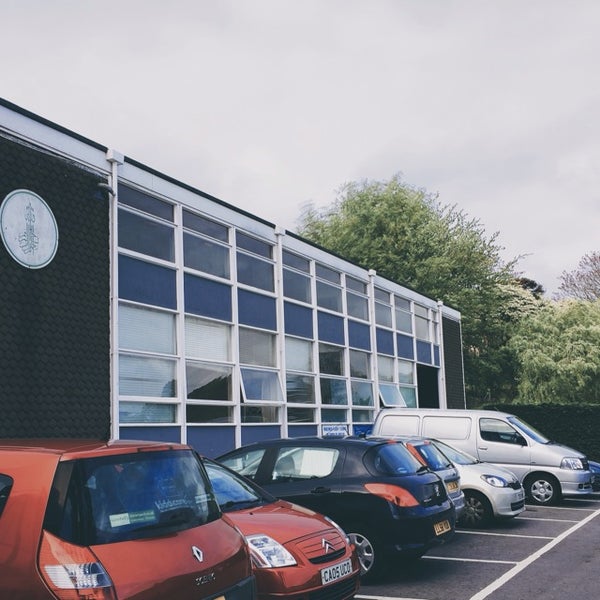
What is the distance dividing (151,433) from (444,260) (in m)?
26.5

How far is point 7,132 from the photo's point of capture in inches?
483

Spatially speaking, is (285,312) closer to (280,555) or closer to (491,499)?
(491,499)

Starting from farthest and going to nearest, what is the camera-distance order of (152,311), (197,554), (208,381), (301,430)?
1. (301,430)
2. (208,381)
3. (152,311)
4. (197,554)

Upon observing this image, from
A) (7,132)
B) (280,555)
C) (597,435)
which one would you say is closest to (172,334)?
(7,132)

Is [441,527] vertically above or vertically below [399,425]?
below

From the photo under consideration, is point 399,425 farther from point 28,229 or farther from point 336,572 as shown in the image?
point 336,572

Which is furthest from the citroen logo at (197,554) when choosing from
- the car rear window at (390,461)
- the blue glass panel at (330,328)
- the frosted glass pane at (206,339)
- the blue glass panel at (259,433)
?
the blue glass panel at (330,328)

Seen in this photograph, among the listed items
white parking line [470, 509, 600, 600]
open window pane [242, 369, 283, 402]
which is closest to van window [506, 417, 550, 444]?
white parking line [470, 509, 600, 600]

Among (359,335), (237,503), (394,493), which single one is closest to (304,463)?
(394,493)

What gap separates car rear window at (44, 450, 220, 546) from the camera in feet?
14.3

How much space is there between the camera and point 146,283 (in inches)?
595

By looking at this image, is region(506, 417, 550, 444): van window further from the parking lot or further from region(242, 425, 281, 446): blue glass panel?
region(242, 425, 281, 446): blue glass panel

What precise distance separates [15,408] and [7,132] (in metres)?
4.10

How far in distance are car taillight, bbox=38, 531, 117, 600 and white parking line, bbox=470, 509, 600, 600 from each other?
498 cm
